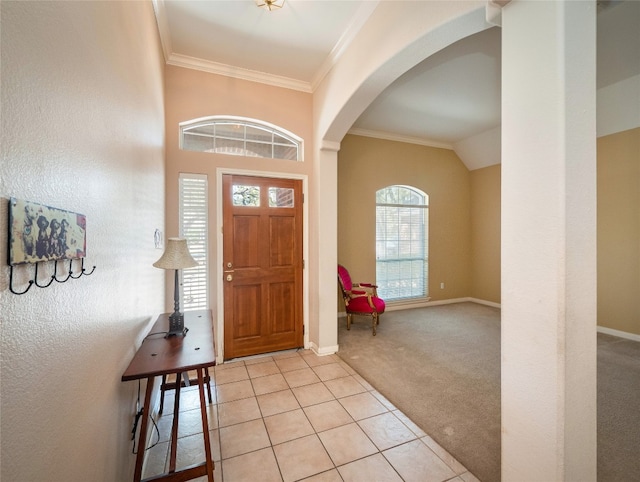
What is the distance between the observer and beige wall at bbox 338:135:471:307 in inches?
187

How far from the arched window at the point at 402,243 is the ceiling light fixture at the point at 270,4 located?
327 cm

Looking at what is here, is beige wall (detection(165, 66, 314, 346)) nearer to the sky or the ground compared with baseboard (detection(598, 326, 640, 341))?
nearer to the sky

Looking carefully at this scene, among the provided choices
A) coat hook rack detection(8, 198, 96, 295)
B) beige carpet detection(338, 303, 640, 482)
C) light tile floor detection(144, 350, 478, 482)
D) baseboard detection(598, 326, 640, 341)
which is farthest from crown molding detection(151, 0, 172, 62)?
baseboard detection(598, 326, 640, 341)

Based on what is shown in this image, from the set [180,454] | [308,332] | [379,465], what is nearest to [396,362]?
[308,332]

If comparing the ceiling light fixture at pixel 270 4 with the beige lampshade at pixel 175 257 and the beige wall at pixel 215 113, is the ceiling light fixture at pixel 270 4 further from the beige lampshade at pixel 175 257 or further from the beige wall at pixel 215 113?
the beige lampshade at pixel 175 257

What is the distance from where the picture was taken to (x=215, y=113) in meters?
3.05

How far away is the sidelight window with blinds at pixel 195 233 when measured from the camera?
9.75 feet

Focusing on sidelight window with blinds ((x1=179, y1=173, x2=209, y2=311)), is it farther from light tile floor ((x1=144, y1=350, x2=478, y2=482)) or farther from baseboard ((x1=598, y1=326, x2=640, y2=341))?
baseboard ((x1=598, y1=326, x2=640, y2=341))

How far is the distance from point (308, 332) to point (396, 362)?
110 centimetres

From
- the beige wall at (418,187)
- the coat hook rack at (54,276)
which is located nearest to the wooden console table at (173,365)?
the coat hook rack at (54,276)

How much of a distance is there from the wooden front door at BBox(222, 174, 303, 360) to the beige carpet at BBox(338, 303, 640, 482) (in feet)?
3.02

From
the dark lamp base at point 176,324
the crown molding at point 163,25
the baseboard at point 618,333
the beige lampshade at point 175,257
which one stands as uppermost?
the crown molding at point 163,25

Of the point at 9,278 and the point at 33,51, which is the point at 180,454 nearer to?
the point at 9,278

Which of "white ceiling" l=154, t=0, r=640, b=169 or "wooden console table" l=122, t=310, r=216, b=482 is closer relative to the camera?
"wooden console table" l=122, t=310, r=216, b=482
